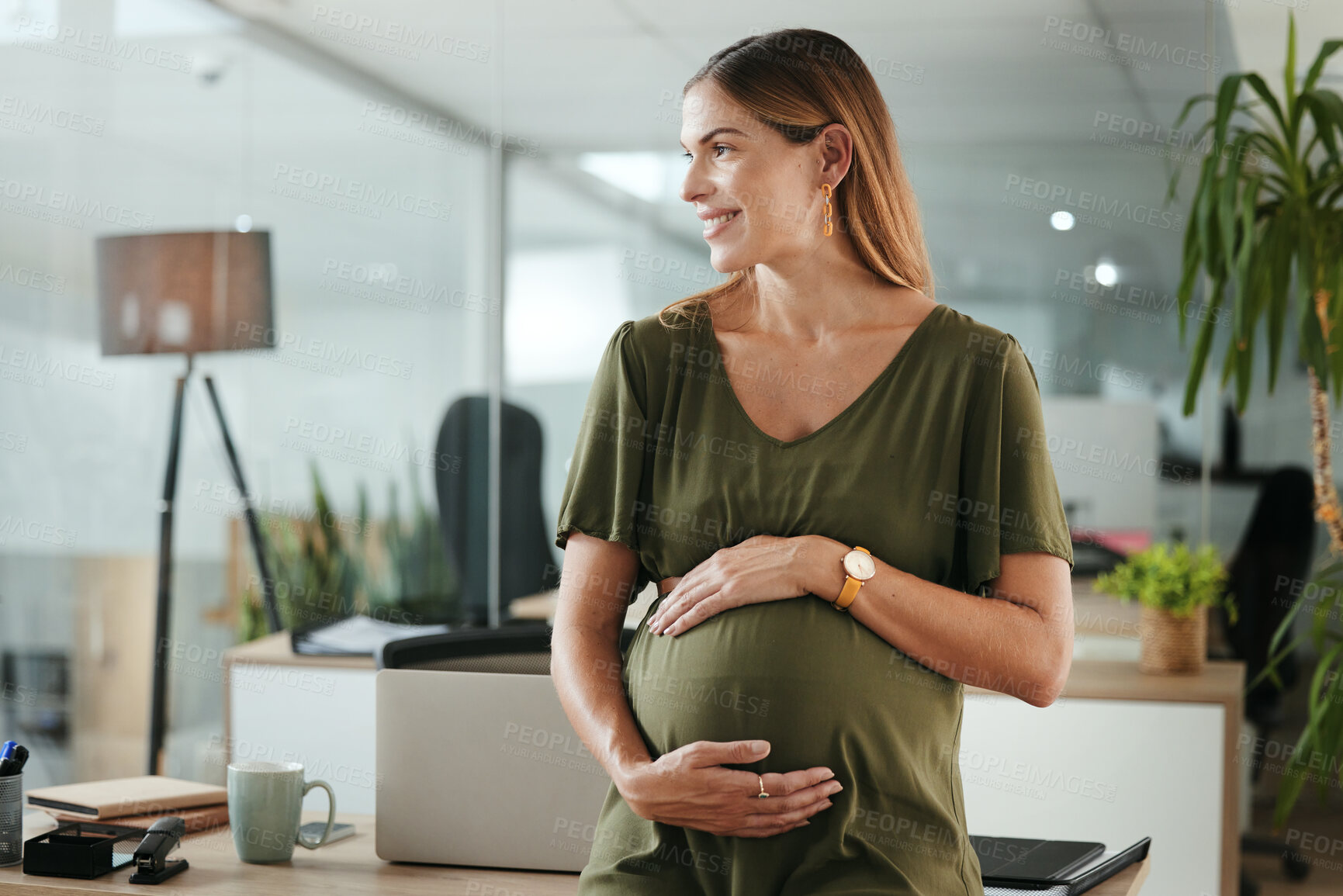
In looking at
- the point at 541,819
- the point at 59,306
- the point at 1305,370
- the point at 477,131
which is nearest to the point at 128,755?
the point at 59,306

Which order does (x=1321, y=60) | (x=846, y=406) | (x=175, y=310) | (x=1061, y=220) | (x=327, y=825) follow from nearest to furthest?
(x=846, y=406) < (x=327, y=825) < (x=1321, y=60) < (x=1061, y=220) < (x=175, y=310)

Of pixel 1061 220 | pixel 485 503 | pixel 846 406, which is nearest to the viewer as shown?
pixel 846 406

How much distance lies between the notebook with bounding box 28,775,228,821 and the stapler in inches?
8.4

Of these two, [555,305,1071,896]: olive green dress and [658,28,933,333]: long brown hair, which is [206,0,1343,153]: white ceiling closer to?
[658,28,933,333]: long brown hair

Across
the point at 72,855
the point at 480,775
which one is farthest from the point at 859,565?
the point at 72,855

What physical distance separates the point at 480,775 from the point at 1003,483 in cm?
77

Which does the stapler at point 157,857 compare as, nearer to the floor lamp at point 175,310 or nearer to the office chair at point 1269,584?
the floor lamp at point 175,310

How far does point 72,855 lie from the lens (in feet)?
5.17

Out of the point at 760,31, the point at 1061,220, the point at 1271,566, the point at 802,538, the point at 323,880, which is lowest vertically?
the point at 323,880

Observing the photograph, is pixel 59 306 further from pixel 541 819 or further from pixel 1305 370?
pixel 1305 370

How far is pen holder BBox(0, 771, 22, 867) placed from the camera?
5.30ft

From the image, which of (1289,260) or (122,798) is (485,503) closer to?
(122,798)

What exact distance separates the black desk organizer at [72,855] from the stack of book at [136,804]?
0.17 meters

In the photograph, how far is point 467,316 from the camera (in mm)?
4043
